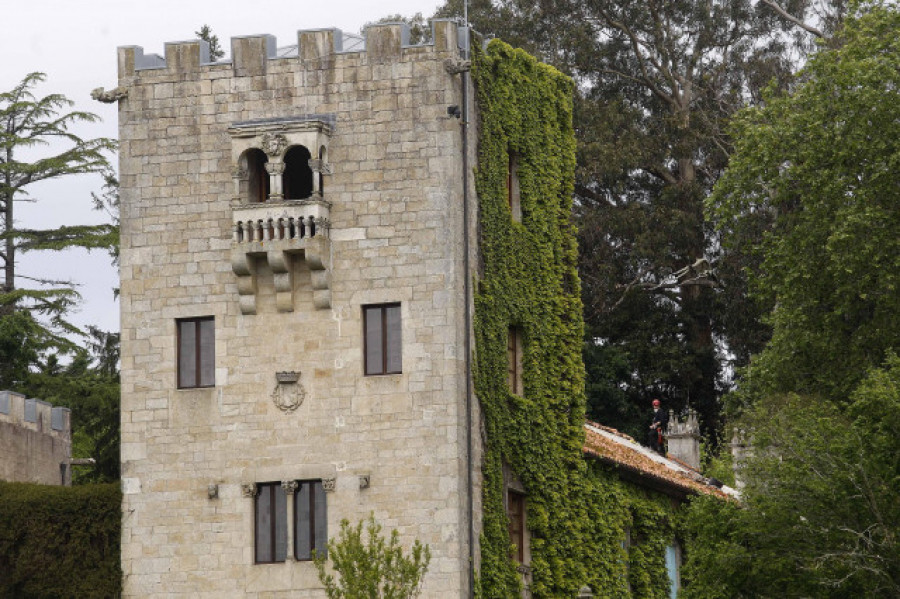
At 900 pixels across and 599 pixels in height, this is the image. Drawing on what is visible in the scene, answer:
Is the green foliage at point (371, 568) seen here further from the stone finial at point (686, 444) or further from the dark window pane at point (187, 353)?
the stone finial at point (686, 444)

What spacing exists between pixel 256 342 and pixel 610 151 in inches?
1368

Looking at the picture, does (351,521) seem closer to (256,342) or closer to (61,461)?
(256,342)

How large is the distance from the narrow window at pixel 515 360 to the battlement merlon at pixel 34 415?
38.2 feet

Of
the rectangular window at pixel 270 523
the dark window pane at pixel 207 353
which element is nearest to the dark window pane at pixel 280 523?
the rectangular window at pixel 270 523

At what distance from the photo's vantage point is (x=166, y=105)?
143 ft

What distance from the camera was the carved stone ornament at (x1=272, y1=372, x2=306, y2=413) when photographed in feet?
137

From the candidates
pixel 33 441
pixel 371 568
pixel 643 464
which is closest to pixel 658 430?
pixel 643 464

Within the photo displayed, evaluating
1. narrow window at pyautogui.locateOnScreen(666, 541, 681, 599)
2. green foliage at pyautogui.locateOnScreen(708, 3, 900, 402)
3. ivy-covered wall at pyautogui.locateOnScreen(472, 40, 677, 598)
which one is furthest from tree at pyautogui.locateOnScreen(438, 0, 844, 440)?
ivy-covered wall at pyautogui.locateOnScreen(472, 40, 677, 598)

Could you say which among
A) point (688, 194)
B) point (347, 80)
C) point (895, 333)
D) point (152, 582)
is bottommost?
point (152, 582)

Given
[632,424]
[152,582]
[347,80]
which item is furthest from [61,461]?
[632,424]

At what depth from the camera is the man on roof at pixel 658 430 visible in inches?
2451

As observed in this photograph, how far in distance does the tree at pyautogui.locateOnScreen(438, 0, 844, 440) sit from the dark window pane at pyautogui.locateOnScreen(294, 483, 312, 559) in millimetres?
31847

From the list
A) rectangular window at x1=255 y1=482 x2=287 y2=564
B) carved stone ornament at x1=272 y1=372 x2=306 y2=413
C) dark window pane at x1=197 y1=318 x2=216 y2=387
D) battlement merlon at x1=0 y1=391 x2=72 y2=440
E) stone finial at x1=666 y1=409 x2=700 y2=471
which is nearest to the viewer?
rectangular window at x1=255 y1=482 x2=287 y2=564

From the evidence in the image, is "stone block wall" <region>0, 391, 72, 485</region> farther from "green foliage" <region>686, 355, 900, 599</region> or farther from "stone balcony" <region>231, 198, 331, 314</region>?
"green foliage" <region>686, 355, 900, 599</region>
